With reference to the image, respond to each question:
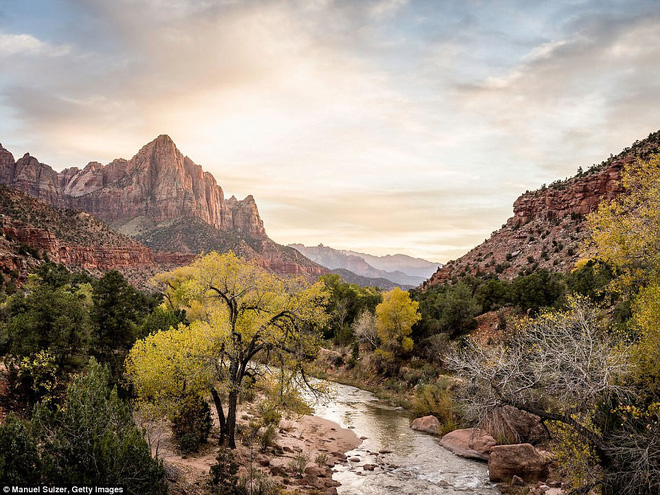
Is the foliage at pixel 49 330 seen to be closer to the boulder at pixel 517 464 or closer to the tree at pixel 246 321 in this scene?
the tree at pixel 246 321

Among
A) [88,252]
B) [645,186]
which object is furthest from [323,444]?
[88,252]

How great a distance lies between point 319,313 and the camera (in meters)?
17.4

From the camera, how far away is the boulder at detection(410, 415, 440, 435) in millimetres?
24531

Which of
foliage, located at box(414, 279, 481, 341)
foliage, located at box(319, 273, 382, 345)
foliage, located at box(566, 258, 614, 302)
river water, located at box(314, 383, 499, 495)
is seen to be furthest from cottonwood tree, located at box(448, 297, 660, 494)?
foliage, located at box(319, 273, 382, 345)

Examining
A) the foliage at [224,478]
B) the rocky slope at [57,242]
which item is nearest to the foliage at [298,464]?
the foliage at [224,478]

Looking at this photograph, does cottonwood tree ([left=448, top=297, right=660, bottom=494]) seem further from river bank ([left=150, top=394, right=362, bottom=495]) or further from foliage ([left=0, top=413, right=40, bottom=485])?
foliage ([left=0, top=413, right=40, bottom=485])

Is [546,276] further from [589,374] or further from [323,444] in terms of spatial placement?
[589,374]

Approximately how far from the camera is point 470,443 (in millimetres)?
20672

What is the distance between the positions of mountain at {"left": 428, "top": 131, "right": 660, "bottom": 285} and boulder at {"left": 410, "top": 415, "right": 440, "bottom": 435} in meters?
30.9

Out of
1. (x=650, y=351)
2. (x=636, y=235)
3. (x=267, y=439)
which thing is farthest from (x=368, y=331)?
(x=650, y=351)

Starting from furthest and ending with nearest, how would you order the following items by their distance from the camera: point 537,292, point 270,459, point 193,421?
point 537,292 < point 193,421 < point 270,459

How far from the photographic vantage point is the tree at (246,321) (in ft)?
54.6

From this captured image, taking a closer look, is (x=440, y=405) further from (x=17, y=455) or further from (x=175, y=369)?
(x=17, y=455)

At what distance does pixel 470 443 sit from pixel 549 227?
162 feet
